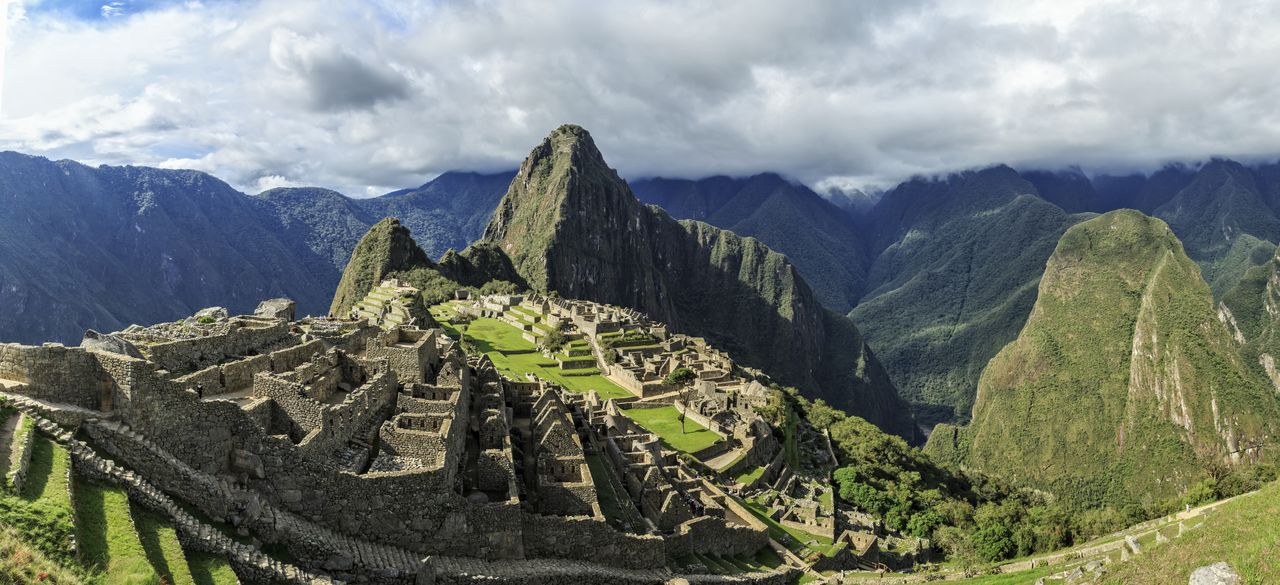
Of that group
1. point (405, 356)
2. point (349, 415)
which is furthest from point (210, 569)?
point (405, 356)

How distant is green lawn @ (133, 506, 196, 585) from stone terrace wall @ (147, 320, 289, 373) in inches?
265

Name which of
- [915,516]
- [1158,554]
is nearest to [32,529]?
[1158,554]

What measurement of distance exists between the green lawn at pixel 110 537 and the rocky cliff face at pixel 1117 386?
122m

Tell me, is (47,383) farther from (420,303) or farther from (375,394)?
(420,303)

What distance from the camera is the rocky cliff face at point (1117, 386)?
4469 inches

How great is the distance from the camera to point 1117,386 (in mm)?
138000

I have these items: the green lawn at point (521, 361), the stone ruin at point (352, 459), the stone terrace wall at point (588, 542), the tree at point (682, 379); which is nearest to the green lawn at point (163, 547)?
the stone ruin at point (352, 459)

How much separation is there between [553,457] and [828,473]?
102 feet

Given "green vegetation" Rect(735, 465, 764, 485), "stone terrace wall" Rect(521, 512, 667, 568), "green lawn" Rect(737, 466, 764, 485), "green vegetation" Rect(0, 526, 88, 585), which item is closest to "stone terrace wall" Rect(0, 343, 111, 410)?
"green vegetation" Rect(0, 526, 88, 585)

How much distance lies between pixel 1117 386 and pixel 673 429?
133 metres

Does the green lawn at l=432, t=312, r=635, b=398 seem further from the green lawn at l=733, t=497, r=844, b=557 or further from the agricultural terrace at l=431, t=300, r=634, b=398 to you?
the green lawn at l=733, t=497, r=844, b=557

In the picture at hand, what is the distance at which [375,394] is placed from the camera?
20.0 metres

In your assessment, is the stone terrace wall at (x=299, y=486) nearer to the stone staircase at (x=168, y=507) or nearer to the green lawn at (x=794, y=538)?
the stone staircase at (x=168, y=507)

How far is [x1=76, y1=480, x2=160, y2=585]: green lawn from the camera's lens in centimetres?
1002
